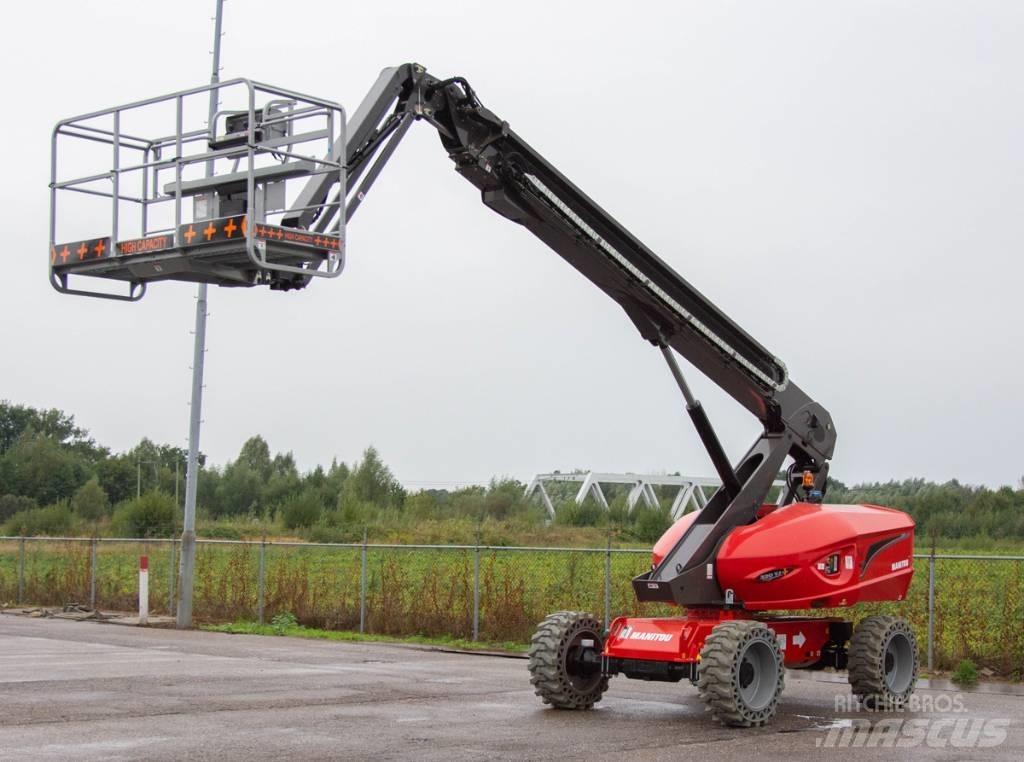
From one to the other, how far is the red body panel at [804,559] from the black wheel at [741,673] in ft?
2.45

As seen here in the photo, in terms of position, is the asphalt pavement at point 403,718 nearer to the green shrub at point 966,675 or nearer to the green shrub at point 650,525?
the green shrub at point 966,675

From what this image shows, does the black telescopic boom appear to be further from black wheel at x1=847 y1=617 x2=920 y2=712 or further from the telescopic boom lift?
black wheel at x1=847 y1=617 x2=920 y2=712

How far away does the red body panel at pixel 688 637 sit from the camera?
13625 millimetres

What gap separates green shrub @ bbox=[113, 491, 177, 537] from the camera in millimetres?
48906

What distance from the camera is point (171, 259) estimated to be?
11148 millimetres

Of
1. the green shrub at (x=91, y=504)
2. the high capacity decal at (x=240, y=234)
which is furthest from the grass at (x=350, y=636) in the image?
the green shrub at (x=91, y=504)

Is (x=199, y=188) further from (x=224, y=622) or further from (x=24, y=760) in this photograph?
(x=224, y=622)

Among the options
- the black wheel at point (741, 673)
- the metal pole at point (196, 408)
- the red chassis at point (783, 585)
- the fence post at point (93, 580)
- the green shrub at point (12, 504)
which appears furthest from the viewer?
the green shrub at point (12, 504)

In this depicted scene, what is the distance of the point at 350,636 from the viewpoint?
24.3m

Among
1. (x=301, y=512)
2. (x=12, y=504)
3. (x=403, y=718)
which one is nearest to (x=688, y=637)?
(x=403, y=718)

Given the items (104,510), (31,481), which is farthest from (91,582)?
(31,481)

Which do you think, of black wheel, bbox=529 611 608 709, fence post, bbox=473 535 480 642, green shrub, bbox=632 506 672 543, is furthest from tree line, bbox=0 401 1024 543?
black wheel, bbox=529 611 608 709

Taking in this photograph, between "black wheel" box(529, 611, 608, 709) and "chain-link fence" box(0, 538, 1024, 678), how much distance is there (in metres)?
5.55

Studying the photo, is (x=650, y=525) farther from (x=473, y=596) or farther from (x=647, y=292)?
(x=647, y=292)
